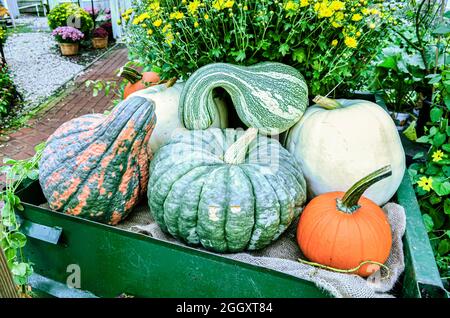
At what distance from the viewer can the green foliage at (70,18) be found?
24.4 ft

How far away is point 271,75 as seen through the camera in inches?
67.4

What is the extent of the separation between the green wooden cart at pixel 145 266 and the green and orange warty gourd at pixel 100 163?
0.38ft

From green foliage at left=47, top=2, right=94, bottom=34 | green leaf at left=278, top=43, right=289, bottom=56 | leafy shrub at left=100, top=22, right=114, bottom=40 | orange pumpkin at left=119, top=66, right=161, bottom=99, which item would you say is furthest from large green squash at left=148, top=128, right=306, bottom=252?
leafy shrub at left=100, top=22, right=114, bottom=40

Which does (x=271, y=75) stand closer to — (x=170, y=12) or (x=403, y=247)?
(x=170, y=12)

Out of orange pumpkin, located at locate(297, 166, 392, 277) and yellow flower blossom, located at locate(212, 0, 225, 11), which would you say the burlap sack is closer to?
orange pumpkin, located at locate(297, 166, 392, 277)

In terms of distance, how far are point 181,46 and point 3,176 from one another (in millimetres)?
2427

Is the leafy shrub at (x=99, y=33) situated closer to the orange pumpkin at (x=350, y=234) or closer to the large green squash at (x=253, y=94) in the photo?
the large green squash at (x=253, y=94)

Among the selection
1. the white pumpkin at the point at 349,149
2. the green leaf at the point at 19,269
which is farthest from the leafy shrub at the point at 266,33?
the green leaf at the point at 19,269

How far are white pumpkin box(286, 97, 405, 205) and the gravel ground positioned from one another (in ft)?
14.3

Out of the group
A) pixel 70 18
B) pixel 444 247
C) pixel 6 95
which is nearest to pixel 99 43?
pixel 70 18

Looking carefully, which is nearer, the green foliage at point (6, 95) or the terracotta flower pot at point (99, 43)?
the green foliage at point (6, 95)

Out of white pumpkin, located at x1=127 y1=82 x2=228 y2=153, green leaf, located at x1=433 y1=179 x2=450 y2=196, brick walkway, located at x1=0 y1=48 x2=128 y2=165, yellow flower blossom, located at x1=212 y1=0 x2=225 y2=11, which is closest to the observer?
yellow flower blossom, located at x1=212 y1=0 x2=225 y2=11

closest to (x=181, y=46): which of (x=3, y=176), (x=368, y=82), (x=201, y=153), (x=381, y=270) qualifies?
(x=201, y=153)

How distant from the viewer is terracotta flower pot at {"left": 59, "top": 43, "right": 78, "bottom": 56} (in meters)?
6.98
